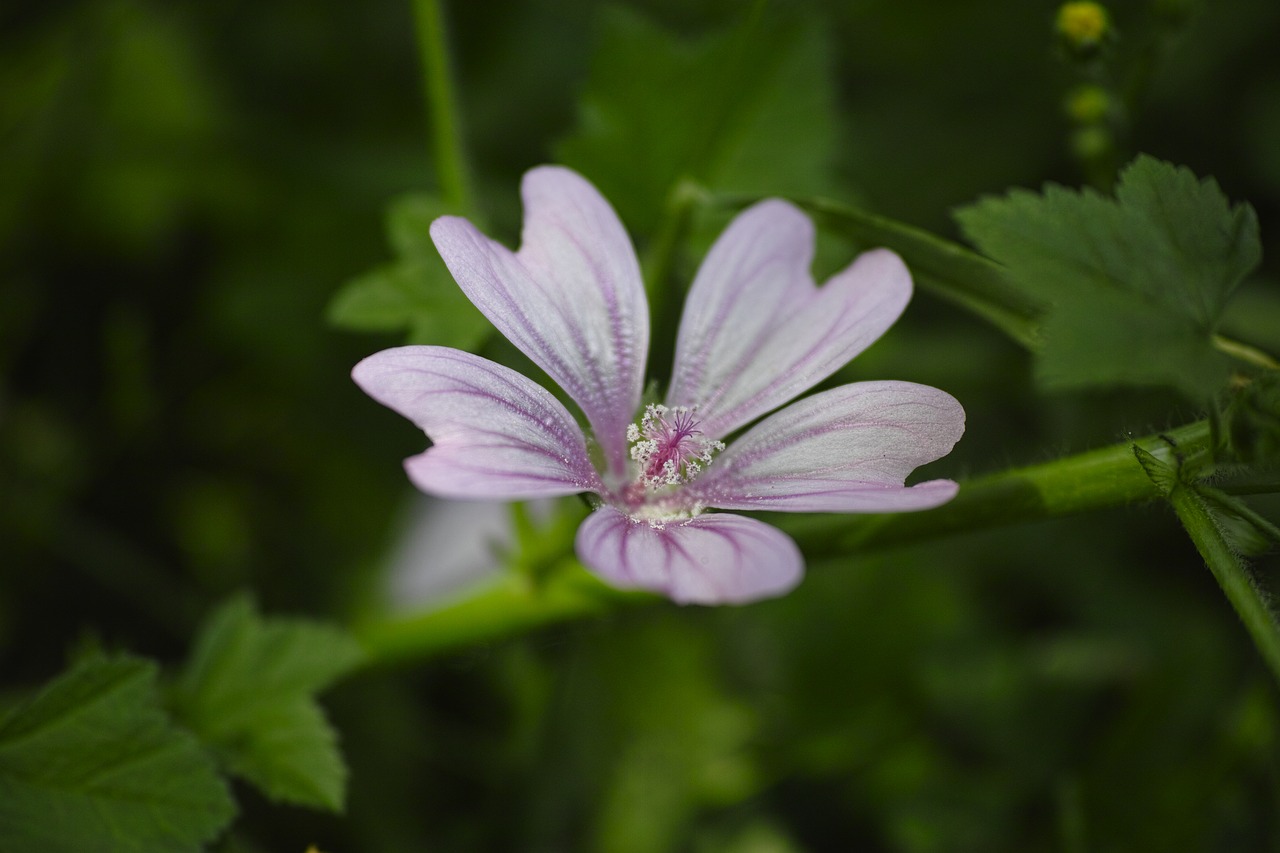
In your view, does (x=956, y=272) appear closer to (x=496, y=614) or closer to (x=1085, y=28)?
(x=1085, y=28)

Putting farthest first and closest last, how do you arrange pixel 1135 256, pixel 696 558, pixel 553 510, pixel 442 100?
pixel 553 510 < pixel 442 100 < pixel 1135 256 < pixel 696 558

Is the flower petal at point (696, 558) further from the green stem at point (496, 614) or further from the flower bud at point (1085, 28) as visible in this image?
the flower bud at point (1085, 28)

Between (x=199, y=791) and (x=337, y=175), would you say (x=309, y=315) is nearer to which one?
(x=337, y=175)

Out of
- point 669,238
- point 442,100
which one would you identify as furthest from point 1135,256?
point 442,100

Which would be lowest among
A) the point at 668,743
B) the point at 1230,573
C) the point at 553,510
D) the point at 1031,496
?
the point at 1230,573

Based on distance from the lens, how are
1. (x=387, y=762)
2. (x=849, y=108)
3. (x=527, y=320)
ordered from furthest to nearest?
(x=849, y=108)
(x=387, y=762)
(x=527, y=320)

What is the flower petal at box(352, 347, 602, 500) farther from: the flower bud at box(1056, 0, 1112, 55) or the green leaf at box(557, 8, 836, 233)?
the flower bud at box(1056, 0, 1112, 55)

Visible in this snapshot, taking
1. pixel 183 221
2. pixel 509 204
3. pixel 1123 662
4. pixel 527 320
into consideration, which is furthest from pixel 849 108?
pixel 527 320
